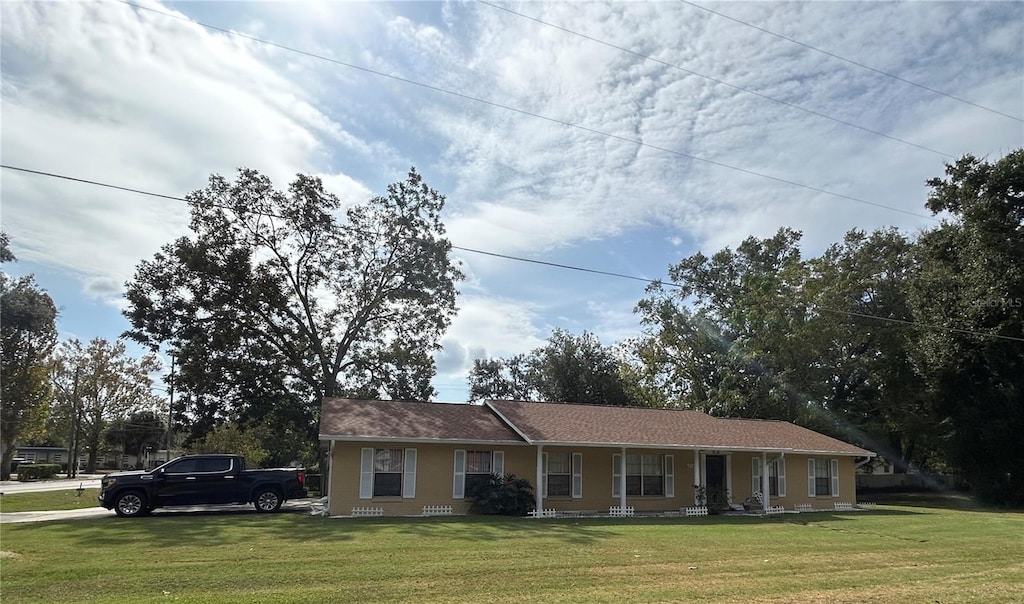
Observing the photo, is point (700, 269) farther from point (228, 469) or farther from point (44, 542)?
point (44, 542)

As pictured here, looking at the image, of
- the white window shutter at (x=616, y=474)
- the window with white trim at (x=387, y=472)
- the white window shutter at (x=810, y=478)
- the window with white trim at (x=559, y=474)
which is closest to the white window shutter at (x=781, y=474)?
the white window shutter at (x=810, y=478)

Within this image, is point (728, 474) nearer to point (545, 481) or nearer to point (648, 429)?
point (648, 429)

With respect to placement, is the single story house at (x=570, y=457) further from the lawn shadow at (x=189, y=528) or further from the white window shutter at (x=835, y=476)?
the lawn shadow at (x=189, y=528)

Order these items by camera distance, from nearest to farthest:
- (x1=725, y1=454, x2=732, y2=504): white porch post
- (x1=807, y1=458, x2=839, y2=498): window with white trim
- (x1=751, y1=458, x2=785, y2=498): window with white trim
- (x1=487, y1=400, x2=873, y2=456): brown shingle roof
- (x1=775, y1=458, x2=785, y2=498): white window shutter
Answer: (x1=487, y1=400, x2=873, y2=456): brown shingle roof
(x1=725, y1=454, x2=732, y2=504): white porch post
(x1=751, y1=458, x2=785, y2=498): window with white trim
(x1=775, y1=458, x2=785, y2=498): white window shutter
(x1=807, y1=458, x2=839, y2=498): window with white trim

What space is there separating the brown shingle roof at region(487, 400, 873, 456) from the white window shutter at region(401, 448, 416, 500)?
3.66 m

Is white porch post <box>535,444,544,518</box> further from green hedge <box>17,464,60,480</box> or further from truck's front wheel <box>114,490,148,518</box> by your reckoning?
green hedge <box>17,464,60,480</box>

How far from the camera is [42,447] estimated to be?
269 feet

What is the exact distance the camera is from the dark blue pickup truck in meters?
20.2

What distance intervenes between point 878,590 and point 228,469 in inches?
700

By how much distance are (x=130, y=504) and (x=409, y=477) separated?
7982mm

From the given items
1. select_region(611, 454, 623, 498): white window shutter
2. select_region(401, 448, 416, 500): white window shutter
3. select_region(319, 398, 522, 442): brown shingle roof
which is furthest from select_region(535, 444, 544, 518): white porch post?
select_region(401, 448, 416, 500): white window shutter

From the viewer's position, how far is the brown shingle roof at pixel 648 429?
24.1m

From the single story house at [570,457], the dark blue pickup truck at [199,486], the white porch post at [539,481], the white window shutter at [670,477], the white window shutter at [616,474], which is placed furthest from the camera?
the white window shutter at [670,477]

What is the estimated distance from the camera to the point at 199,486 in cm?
2088
